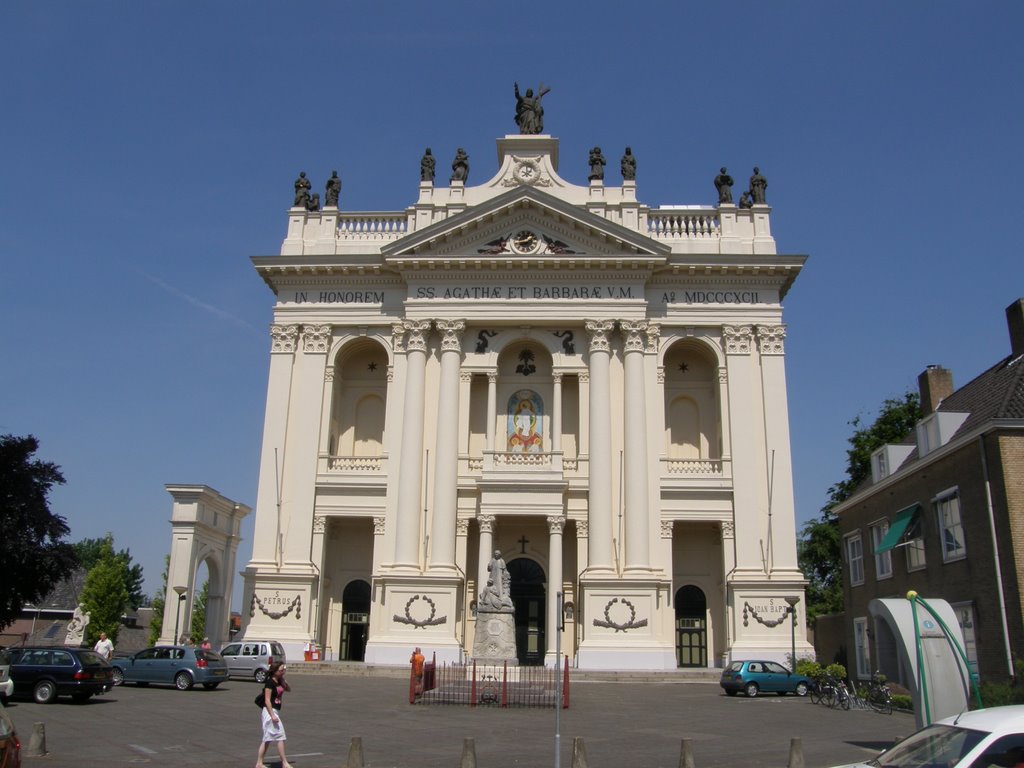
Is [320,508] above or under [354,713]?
above

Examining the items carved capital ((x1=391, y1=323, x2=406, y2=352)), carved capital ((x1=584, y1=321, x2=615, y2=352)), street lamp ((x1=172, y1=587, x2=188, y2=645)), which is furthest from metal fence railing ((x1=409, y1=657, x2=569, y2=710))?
street lamp ((x1=172, y1=587, x2=188, y2=645))

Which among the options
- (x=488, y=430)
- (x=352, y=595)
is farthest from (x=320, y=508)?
(x=488, y=430)

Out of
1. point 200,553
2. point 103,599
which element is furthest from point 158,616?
point 200,553

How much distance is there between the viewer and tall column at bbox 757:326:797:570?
38906mm

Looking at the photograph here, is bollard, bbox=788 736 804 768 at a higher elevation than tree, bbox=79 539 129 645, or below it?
below

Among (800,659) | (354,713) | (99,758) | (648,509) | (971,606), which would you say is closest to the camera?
(99,758)

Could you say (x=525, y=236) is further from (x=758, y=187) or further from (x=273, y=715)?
(x=273, y=715)

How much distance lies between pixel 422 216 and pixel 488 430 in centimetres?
1098

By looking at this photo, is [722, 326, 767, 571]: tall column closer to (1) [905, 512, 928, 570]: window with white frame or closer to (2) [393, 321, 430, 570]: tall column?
(1) [905, 512, 928, 570]: window with white frame

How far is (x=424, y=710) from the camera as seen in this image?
22906mm

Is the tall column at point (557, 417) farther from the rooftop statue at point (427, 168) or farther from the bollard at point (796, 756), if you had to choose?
the bollard at point (796, 756)

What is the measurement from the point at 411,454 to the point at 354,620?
8.27m

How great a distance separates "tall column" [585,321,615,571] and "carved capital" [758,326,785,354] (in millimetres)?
6884

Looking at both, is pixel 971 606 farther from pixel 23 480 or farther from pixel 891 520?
pixel 23 480
